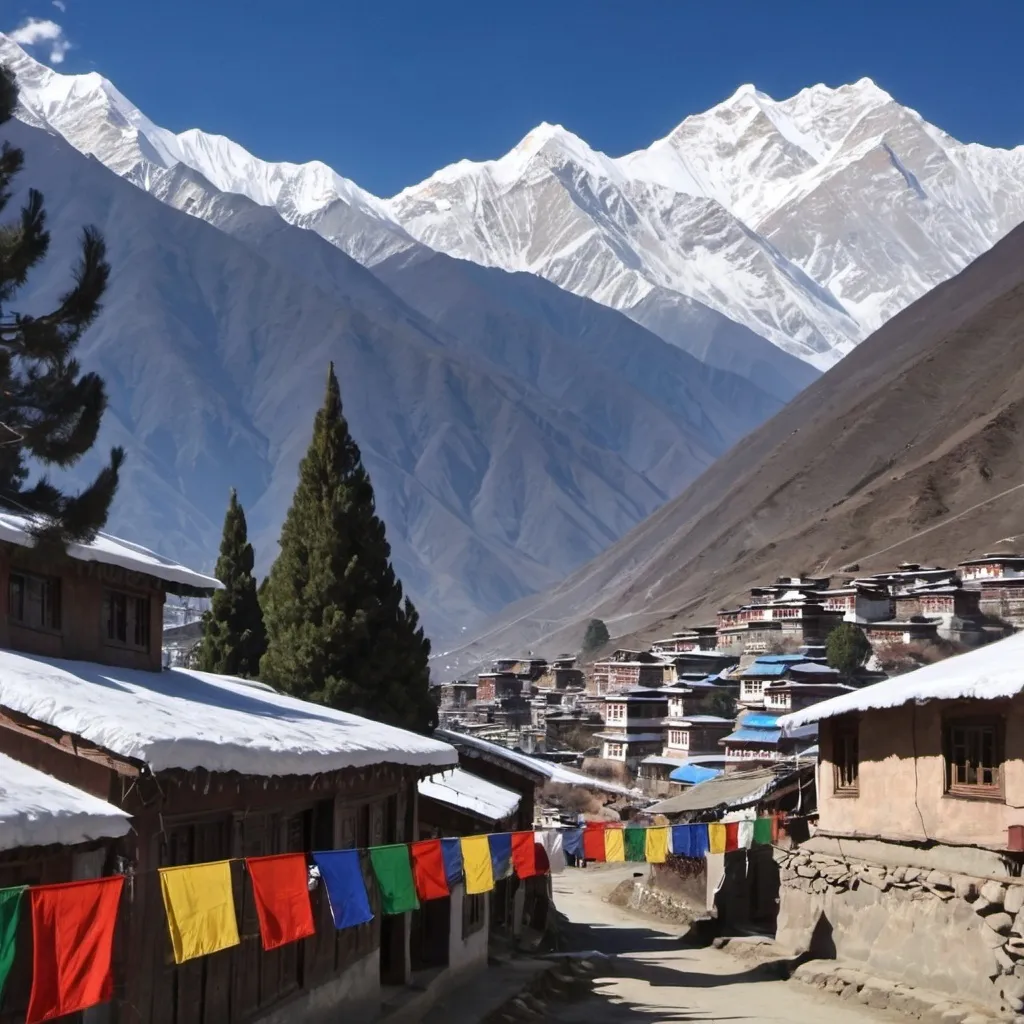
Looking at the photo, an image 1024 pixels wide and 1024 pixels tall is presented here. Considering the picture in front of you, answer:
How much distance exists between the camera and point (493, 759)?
124 ft

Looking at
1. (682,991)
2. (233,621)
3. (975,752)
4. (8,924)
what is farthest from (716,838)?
(8,924)

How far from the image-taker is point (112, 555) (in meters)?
21.0

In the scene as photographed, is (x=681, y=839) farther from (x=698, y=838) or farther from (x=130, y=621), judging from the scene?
(x=130, y=621)

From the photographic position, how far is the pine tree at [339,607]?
36.8 meters

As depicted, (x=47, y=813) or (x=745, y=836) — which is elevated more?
(x=47, y=813)

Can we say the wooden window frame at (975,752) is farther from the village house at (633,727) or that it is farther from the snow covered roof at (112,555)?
the village house at (633,727)

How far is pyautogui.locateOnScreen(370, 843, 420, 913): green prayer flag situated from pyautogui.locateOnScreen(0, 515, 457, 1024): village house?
323 millimetres

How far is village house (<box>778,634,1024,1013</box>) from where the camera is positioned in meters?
24.5

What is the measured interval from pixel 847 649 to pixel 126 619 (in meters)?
83.1

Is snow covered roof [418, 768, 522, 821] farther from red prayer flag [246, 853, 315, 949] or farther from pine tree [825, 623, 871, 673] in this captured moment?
pine tree [825, 623, 871, 673]

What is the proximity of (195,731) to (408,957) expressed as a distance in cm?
1037

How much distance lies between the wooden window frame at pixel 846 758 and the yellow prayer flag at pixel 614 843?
5523mm

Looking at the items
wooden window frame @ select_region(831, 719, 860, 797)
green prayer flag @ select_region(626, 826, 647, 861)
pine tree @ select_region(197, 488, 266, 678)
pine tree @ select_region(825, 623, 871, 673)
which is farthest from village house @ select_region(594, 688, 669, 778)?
wooden window frame @ select_region(831, 719, 860, 797)

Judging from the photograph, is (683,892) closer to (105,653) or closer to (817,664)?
(105,653)
